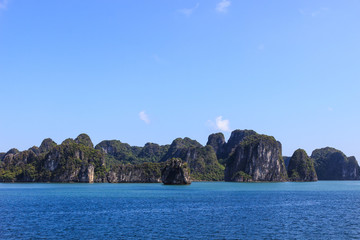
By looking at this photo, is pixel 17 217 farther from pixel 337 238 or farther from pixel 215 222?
pixel 337 238

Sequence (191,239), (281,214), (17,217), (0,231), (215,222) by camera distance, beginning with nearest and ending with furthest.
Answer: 1. (191,239)
2. (0,231)
3. (215,222)
4. (17,217)
5. (281,214)

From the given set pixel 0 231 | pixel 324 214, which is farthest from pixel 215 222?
pixel 0 231

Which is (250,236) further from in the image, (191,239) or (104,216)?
(104,216)

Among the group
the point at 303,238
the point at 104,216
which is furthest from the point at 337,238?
the point at 104,216

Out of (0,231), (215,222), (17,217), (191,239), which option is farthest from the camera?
(17,217)

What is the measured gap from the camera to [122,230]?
5019 cm

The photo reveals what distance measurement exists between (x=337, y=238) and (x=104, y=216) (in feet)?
123

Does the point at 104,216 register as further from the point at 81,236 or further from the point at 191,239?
the point at 191,239

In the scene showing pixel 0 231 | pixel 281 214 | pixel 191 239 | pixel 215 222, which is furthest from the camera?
pixel 281 214

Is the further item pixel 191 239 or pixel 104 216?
pixel 104 216

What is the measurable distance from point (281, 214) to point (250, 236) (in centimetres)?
2397

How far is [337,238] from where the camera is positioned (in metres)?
44.4

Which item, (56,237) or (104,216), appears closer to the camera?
(56,237)

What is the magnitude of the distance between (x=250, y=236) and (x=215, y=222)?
39.2ft
